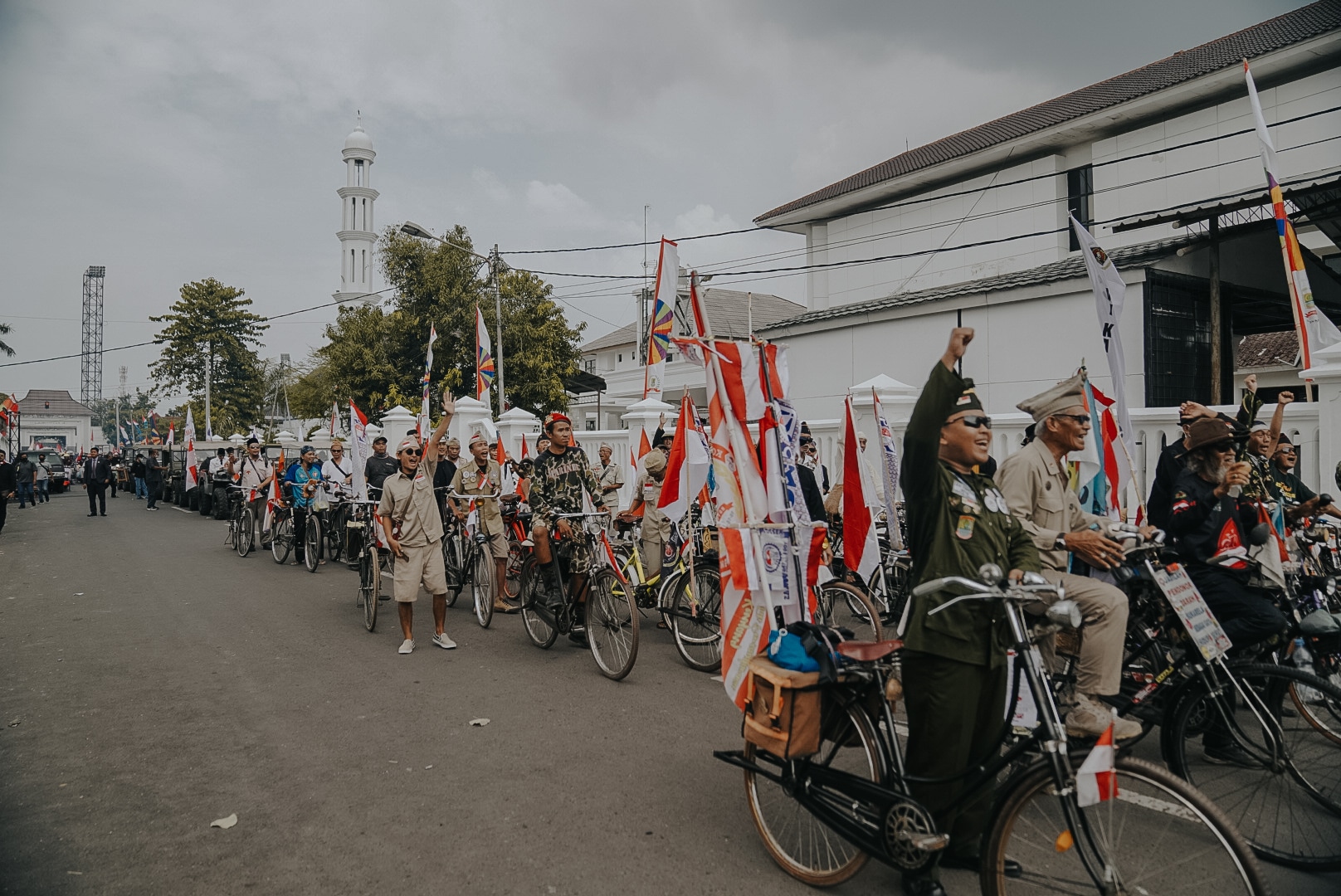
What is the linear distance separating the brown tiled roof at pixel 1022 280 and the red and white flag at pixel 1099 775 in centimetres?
1280

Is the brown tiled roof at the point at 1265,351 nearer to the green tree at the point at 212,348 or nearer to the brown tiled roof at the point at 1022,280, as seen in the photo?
the brown tiled roof at the point at 1022,280

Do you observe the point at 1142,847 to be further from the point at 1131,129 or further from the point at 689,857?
the point at 1131,129

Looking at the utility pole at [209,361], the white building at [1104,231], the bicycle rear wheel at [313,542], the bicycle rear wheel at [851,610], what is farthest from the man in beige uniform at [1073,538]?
the utility pole at [209,361]

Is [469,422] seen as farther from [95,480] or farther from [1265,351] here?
[1265,351]

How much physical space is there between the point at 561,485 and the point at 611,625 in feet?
4.67

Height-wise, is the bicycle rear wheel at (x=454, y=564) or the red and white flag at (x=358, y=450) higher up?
the red and white flag at (x=358, y=450)

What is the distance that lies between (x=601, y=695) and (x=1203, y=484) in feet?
12.9

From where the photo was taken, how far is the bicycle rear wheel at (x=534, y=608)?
738 cm

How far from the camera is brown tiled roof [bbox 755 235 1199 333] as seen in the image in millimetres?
13344

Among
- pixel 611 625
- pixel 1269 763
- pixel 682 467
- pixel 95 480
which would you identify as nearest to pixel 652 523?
pixel 611 625

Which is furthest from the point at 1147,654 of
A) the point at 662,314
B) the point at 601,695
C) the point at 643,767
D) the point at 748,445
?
the point at 662,314

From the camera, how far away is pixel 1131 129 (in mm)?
18844

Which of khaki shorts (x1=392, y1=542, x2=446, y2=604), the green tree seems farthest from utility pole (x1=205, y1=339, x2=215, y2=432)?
khaki shorts (x1=392, y1=542, x2=446, y2=604)

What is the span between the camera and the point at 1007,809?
273cm
